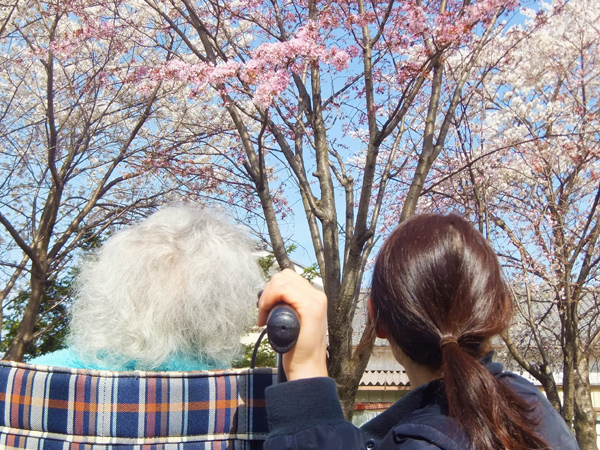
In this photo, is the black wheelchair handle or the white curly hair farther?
the white curly hair

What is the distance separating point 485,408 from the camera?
2.83 ft

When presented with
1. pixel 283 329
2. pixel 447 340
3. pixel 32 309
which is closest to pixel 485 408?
pixel 447 340

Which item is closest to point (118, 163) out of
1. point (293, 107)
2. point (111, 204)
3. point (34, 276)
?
point (111, 204)

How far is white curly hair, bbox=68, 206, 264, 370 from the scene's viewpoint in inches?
44.4

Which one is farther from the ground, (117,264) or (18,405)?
(117,264)

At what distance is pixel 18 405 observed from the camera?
1.09 metres

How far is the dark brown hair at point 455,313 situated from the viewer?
2.85ft

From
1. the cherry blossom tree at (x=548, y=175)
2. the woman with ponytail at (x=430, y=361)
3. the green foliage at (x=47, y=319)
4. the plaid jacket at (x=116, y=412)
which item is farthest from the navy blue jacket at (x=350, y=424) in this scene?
the green foliage at (x=47, y=319)

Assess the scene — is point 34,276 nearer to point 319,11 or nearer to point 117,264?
point 319,11

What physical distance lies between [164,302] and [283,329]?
325 mm

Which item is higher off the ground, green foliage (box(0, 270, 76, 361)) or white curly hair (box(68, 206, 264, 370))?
green foliage (box(0, 270, 76, 361))

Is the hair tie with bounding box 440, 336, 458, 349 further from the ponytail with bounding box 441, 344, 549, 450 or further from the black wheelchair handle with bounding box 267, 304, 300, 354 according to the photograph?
the black wheelchair handle with bounding box 267, 304, 300, 354

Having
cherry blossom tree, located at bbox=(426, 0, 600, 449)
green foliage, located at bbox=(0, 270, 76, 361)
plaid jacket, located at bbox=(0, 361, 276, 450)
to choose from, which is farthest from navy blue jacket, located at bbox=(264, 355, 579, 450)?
green foliage, located at bbox=(0, 270, 76, 361)

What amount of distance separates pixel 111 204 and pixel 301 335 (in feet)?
20.8
